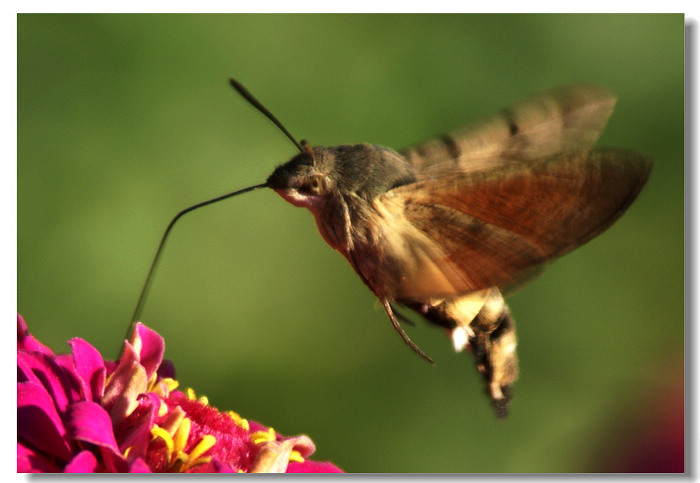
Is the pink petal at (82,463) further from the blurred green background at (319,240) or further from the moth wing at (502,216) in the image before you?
the blurred green background at (319,240)

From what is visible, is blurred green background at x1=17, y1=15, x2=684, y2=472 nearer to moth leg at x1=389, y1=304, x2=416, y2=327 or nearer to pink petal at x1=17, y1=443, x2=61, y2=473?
moth leg at x1=389, y1=304, x2=416, y2=327

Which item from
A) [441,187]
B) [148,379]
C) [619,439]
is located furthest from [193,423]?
[619,439]

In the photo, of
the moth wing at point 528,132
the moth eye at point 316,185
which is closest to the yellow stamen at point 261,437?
the moth eye at point 316,185

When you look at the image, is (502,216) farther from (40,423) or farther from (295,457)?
(40,423)

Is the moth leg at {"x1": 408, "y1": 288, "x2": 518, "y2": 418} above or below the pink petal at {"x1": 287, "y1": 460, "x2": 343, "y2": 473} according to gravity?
above

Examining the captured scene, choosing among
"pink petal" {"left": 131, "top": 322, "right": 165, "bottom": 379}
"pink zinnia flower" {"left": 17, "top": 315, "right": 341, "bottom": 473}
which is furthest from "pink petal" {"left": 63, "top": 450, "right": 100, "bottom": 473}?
"pink petal" {"left": 131, "top": 322, "right": 165, "bottom": 379}
